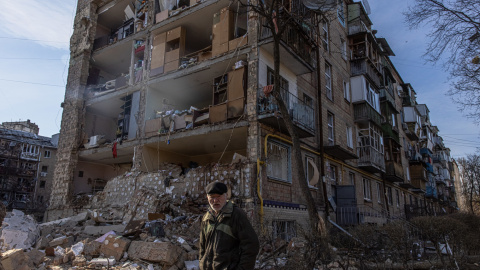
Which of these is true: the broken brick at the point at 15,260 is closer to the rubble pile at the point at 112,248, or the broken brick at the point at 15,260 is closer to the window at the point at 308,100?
the rubble pile at the point at 112,248

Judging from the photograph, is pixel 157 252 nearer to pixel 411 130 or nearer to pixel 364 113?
pixel 364 113

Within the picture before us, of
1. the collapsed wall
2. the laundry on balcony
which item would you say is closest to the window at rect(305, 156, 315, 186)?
the laundry on balcony

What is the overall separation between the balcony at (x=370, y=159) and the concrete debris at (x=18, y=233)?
17.0m

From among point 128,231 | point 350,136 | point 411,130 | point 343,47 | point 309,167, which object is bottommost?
point 128,231

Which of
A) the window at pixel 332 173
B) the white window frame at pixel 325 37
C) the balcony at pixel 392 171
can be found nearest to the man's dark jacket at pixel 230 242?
the window at pixel 332 173

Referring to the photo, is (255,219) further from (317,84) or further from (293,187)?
(317,84)

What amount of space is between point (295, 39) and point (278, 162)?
561 centimetres

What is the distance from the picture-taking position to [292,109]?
1319cm

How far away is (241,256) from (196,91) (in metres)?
14.9

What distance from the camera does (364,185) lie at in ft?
69.6

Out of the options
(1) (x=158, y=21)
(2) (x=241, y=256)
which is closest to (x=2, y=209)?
(2) (x=241, y=256)

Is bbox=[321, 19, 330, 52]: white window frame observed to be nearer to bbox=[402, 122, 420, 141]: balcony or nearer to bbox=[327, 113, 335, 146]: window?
bbox=[327, 113, 335, 146]: window

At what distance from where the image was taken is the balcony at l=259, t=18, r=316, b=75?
13.5 meters

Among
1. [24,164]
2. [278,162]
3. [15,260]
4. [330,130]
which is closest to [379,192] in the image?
[330,130]
